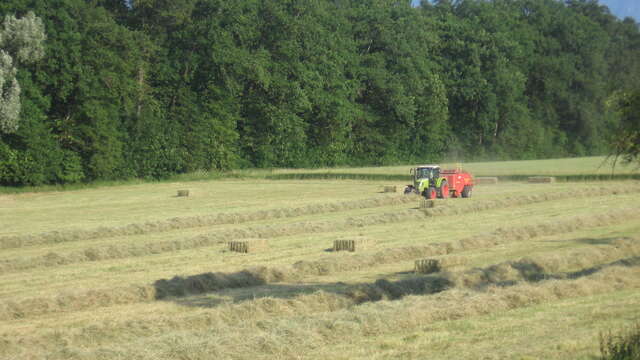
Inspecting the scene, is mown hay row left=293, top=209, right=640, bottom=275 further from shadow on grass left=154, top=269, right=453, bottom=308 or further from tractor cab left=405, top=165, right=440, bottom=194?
tractor cab left=405, top=165, right=440, bottom=194

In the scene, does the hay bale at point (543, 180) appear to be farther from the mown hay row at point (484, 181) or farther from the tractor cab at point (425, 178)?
the tractor cab at point (425, 178)

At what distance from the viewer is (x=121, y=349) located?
450 inches

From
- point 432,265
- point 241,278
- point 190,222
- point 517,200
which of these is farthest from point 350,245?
point 517,200

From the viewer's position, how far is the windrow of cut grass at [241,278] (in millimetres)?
A: 15742

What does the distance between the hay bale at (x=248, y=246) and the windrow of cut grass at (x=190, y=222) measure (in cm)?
665

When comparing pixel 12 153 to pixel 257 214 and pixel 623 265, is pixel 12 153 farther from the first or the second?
pixel 623 265

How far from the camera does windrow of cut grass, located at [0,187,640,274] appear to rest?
74.9ft

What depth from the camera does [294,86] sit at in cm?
7300

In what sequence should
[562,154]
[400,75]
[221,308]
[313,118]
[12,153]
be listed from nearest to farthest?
[221,308], [12,153], [313,118], [400,75], [562,154]

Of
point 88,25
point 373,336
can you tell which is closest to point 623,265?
point 373,336

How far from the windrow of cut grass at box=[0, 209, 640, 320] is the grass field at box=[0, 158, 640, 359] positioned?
36 mm

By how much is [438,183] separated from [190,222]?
1345 cm

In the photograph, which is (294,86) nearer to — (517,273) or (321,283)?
(321,283)

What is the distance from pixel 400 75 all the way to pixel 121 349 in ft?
244
